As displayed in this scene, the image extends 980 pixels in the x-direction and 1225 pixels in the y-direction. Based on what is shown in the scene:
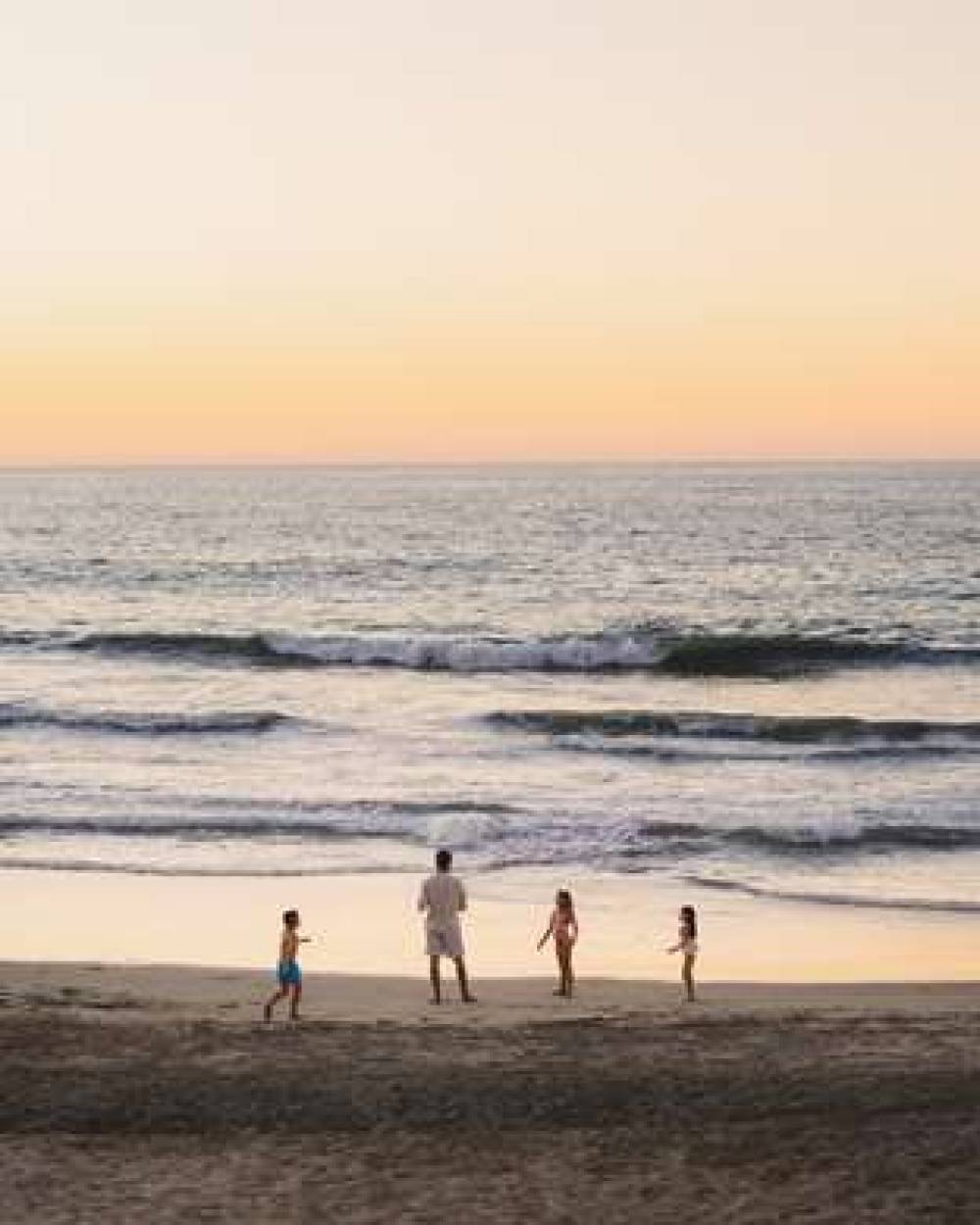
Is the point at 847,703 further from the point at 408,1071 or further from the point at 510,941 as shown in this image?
the point at 408,1071

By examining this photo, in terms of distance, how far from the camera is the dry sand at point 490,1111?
39.2 feet

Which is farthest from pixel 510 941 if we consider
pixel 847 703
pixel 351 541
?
pixel 351 541

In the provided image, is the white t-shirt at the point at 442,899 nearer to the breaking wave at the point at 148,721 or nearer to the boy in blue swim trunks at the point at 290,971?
the boy in blue swim trunks at the point at 290,971

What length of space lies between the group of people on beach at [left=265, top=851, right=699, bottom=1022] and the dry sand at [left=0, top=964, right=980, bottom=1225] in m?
0.35

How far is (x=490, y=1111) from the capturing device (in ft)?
45.3

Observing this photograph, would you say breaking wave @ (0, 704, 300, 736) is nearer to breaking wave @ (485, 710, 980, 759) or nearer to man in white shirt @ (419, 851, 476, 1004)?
breaking wave @ (485, 710, 980, 759)

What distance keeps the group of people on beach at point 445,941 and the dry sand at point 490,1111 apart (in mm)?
349

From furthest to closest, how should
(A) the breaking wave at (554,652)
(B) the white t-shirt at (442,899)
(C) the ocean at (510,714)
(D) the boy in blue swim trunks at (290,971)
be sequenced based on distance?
1. (A) the breaking wave at (554,652)
2. (C) the ocean at (510,714)
3. (B) the white t-shirt at (442,899)
4. (D) the boy in blue swim trunks at (290,971)

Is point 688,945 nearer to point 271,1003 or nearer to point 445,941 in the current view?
point 445,941

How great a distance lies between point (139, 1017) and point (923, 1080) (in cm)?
699

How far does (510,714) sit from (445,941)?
24.1 metres

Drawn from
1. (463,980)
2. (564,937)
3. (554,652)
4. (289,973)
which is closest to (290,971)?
(289,973)

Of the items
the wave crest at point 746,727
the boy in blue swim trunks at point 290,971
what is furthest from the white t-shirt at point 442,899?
the wave crest at point 746,727

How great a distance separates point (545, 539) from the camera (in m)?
109
